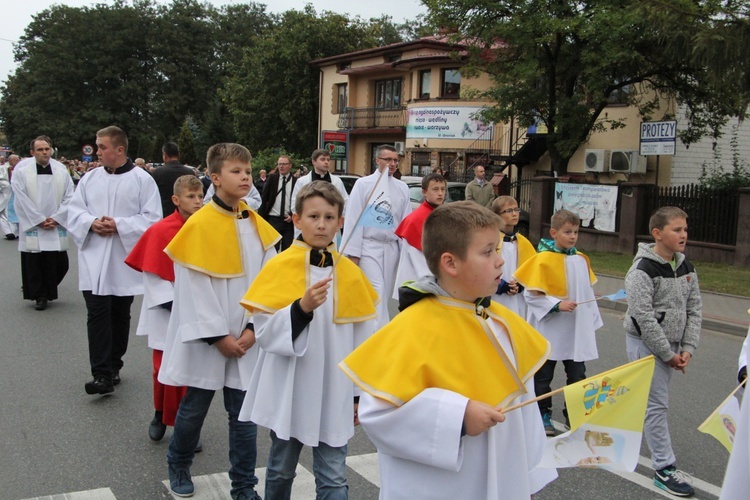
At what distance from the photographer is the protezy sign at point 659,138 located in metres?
17.0

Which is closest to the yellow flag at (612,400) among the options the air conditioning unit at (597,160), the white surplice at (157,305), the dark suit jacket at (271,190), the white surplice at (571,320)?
the white surplice at (571,320)

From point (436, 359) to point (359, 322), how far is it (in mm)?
1268

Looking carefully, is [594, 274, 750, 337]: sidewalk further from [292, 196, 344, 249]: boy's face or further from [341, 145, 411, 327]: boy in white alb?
[292, 196, 344, 249]: boy's face

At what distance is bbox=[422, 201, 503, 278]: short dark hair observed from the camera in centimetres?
246

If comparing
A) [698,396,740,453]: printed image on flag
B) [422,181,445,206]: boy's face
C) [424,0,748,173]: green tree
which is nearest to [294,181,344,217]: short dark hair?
[698,396,740,453]: printed image on flag

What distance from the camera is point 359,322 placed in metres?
3.58

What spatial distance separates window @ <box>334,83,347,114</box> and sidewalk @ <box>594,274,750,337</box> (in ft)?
96.2

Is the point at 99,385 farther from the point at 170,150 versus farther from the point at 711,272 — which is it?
the point at 711,272

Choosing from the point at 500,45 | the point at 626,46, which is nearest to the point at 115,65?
the point at 500,45

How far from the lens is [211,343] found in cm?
398

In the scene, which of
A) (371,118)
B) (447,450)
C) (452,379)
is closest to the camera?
(447,450)

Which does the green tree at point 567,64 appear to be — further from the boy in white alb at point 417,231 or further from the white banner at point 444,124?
the boy in white alb at point 417,231

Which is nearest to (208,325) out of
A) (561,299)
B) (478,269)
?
(478,269)

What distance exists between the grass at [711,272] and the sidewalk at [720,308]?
49 cm
